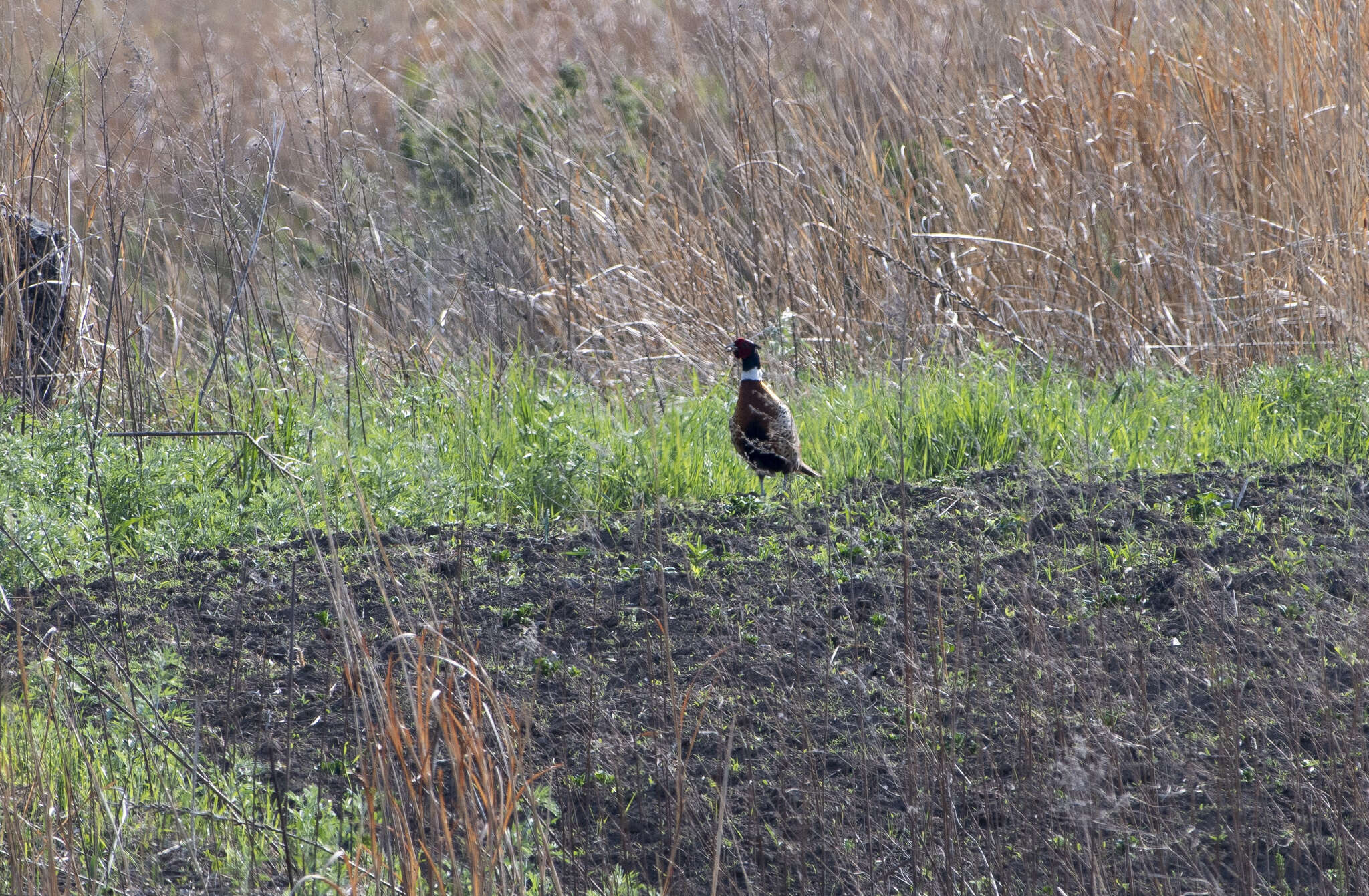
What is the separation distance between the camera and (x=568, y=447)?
13.4ft

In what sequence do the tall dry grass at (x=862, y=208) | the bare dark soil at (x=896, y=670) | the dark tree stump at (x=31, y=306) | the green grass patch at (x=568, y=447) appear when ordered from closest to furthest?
1. the bare dark soil at (x=896, y=670)
2. the green grass patch at (x=568, y=447)
3. the dark tree stump at (x=31, y=306)
4. the tall dry grass at (x=862, y=208)

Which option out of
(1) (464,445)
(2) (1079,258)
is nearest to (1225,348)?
(2) (1079,258)

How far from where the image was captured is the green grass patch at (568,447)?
381cm

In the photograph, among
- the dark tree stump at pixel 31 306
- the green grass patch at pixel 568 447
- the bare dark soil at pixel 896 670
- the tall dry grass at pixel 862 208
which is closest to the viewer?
the bare dark soil at pixel 896 670

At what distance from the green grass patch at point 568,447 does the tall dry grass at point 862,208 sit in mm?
495

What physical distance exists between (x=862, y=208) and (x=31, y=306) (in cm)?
347

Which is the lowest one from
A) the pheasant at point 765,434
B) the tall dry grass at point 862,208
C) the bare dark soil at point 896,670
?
the bare dark soil at point 896,670

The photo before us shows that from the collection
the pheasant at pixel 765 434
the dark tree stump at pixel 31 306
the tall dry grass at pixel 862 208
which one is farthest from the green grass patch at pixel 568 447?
the tall dry grass at pixel 862 208

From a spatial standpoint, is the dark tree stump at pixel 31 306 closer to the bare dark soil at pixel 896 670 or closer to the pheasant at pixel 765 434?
the bare dark soil at pixel 896 670

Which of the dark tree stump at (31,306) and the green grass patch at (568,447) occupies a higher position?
the dark tree stump at (31,306)

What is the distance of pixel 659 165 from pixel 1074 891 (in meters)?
4.87

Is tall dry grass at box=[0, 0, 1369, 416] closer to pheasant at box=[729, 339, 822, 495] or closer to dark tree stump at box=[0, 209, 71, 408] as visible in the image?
dark tree stump at box=[0, 209, 71, 408]

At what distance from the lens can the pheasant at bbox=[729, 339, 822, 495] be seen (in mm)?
3912

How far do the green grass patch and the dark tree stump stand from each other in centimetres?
37
